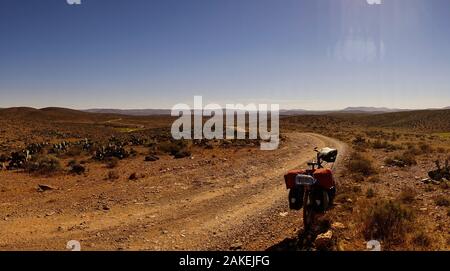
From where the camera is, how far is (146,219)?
30.8 ft

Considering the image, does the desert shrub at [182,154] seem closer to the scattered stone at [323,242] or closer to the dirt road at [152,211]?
the dirt road at [152,211]

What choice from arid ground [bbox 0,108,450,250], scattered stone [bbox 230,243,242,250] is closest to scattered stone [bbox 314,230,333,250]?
arid ground [bbox 0,108,450,250]

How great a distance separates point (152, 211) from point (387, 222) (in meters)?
6.08

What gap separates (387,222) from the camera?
730 cm

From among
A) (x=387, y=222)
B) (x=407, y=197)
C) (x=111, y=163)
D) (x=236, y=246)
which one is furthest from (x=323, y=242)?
(x=111, y=163)

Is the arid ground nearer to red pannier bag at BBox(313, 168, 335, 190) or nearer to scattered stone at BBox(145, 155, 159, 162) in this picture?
red pannier bag at BBox(313, 168, 335, 190)

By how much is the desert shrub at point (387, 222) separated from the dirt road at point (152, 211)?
5.30ft

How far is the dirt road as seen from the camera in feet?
25.8

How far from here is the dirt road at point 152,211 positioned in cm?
787

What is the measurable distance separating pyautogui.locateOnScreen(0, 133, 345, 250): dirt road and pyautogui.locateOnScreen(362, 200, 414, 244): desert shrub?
63.6 inches

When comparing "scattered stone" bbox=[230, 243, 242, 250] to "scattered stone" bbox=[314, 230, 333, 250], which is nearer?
"scattered stone" bbox=[314, 230, 333, 250]

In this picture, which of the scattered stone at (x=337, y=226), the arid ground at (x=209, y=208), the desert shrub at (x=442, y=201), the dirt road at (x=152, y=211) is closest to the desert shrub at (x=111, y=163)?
the arid ground at (x=209, y=208)

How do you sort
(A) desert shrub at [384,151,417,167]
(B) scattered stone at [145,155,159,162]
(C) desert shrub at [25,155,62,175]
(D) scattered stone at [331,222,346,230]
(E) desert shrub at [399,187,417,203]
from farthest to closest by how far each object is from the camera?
(B) scattered stone at [145,155,159,162], (C) desert shrub at [25,155,62,175], (A) desert shrub at [384,151,417,167], (E) desert shrub at [399,187,417,203], (D) scattered stone at [331,222,346,230]
